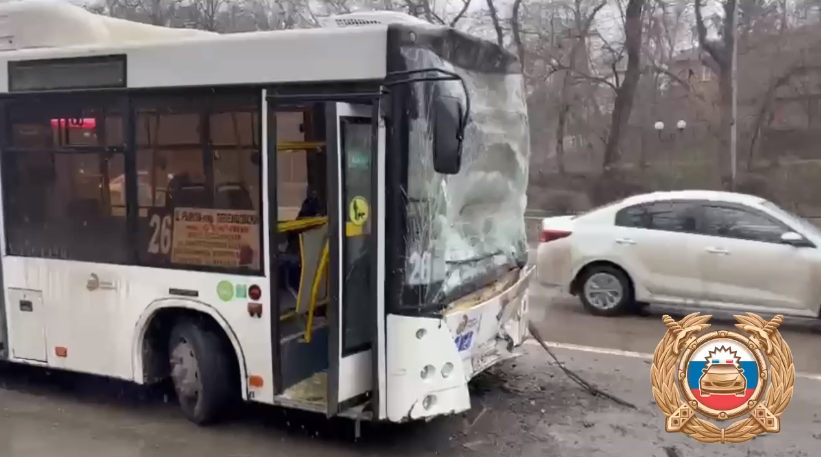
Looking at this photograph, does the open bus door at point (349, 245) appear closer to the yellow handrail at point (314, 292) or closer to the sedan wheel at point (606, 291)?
the yellow handrail at point (314, 292)

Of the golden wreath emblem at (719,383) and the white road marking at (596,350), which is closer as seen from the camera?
A: the golden wreath emblem at (719,383)

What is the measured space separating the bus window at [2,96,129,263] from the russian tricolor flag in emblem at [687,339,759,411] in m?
4.27

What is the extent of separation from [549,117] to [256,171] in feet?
108

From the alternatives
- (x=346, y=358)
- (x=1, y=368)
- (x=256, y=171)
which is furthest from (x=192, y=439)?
(x=1, y=368)

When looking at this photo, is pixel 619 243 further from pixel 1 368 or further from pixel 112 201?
pixel 1 368

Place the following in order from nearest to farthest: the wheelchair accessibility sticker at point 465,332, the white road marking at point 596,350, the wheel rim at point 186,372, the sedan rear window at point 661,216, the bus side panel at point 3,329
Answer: the wheelchair accessibility sticker at point 465,332, the wheel rim at point 186,372, the bus side panel at point 3,329, the white road marking at point 596,350, the sedan rear window at point 661,216

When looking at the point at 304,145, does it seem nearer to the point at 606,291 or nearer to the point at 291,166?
the point at 291,166

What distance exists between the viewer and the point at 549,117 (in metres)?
37.8

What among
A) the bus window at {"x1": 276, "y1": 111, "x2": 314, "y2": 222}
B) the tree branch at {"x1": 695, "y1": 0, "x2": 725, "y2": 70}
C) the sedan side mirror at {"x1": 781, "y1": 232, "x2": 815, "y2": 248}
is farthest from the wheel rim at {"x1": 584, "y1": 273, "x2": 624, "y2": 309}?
the tree branch at {"x1": 695, "y1": 0, "x2": 725, "y2": 70}

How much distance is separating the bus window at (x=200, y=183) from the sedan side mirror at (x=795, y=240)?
6.23 metres

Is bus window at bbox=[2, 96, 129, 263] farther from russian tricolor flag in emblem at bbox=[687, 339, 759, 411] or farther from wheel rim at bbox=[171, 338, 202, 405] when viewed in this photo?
russian tricolor flag in emblem at bbox=[687, 339, 759, 411]

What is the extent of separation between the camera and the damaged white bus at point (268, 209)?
544 cm

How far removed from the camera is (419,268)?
5473 millimetres

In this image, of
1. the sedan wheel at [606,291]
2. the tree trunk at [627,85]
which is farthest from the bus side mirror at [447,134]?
the tree trunk at [627,85]
